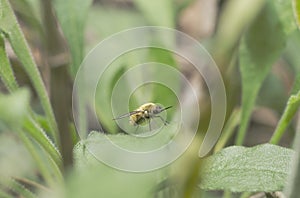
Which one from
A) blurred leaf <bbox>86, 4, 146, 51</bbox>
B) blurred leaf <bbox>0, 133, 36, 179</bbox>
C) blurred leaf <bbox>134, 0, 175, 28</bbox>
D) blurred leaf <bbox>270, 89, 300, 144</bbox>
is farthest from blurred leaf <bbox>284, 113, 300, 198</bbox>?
blurred leaf <bbox>86, 4, 146, 51</bbox>

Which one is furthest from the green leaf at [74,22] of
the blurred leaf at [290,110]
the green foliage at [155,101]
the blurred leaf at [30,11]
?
the blurred leaf at [290,110]

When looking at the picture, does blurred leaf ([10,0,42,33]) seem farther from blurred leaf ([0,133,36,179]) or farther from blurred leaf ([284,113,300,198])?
blurred leaf ([284,113,300,198])

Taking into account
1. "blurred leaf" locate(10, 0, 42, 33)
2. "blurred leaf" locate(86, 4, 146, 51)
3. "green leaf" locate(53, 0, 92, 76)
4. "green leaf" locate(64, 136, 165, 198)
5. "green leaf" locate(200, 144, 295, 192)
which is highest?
"blurred leaf" locate(86, 4, 146, 51)

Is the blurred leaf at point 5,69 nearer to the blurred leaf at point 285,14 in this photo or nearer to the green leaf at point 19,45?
the green leaf at point 19,45

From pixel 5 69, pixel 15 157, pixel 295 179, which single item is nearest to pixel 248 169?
pixel 295 179

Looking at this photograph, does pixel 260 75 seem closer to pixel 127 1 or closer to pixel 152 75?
pixel 152 75

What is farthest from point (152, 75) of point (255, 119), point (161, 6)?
point (255, 119)

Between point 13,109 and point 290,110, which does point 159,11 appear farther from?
point 13,109
